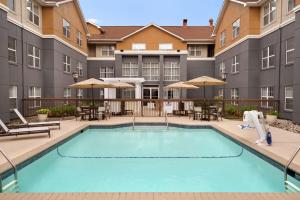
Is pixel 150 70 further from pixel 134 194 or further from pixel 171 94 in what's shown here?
pixel 134 194

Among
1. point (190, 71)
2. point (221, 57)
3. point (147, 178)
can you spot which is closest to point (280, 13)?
point (221, 57)

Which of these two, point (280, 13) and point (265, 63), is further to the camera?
point (265, 63)

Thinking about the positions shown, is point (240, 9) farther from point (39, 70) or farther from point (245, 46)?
point (39, 70)

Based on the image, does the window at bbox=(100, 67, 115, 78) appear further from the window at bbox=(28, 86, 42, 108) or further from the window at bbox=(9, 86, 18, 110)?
the window at bbox=(9, 86, 18, 110)

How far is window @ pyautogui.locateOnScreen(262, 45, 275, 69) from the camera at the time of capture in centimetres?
1844

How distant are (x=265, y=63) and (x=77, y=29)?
63.8 feet

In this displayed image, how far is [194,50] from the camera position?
31.5 meters

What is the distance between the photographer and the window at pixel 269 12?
59.8ft

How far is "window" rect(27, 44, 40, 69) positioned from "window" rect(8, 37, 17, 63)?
1611 millimetres

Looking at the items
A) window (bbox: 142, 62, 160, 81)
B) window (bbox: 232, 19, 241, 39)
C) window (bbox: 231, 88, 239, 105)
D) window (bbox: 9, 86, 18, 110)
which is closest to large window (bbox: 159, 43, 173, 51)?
window (bbox: 142, 62, 160, 81)

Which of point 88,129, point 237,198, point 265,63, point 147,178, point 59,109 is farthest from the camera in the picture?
point 265,63

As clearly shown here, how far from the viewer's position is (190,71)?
101 feet

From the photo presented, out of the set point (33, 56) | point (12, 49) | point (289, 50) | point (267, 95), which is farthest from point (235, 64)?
point (12, 49)

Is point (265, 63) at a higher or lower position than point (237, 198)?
higher
